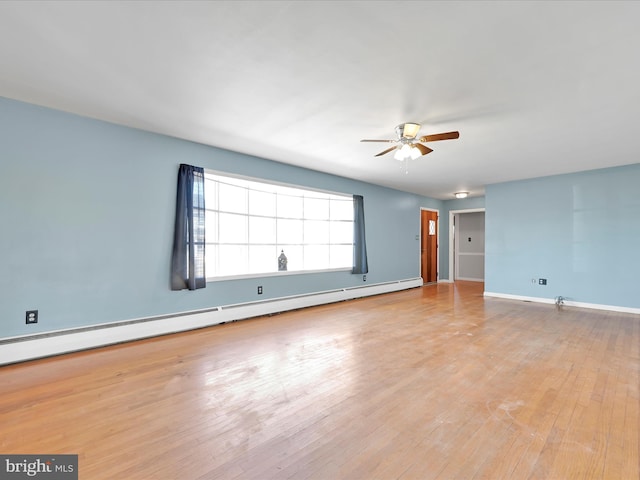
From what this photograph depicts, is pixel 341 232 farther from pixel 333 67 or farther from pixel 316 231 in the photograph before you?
pixel 333 67

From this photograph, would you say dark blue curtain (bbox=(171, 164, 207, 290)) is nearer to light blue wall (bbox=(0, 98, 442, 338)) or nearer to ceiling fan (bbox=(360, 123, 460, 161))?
light blue wall (bbox=(0, 98, 442, 338))

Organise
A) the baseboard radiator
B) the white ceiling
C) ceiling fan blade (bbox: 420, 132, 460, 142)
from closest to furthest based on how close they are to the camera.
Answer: the white ceiling → the baseboard radiator → ceiling fan blade (bbox: 420, 132, 460, 142)

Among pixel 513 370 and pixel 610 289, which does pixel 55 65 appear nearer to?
pixel 513 370

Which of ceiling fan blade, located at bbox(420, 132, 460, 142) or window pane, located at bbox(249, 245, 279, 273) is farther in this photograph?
window pane, located at bbox(249, 245, 279, 273)

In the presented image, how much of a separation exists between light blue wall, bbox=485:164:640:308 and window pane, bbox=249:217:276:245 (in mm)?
5039

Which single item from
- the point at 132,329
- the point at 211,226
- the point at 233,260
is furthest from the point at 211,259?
the point at 132,329

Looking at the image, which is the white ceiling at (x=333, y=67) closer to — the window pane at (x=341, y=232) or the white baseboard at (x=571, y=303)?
the window pane at (x=341, y=232)

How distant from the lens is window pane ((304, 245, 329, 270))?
5797mm

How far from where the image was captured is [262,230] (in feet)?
16.7

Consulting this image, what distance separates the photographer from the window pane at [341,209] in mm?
6340

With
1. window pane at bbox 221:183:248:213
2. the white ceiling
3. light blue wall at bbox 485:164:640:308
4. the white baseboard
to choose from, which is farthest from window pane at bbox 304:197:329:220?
the white baseboard

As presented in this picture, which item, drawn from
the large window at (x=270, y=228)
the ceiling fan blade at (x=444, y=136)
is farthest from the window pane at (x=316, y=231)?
the ceiling fan blade at (x=444, y=136)

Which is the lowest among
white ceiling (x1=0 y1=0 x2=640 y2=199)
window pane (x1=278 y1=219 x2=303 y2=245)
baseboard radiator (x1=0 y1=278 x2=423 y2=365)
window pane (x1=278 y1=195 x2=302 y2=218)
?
baseboard radiator (x1=0 y1=278 x2=423 y2=365)

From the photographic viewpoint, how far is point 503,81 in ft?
8.21
